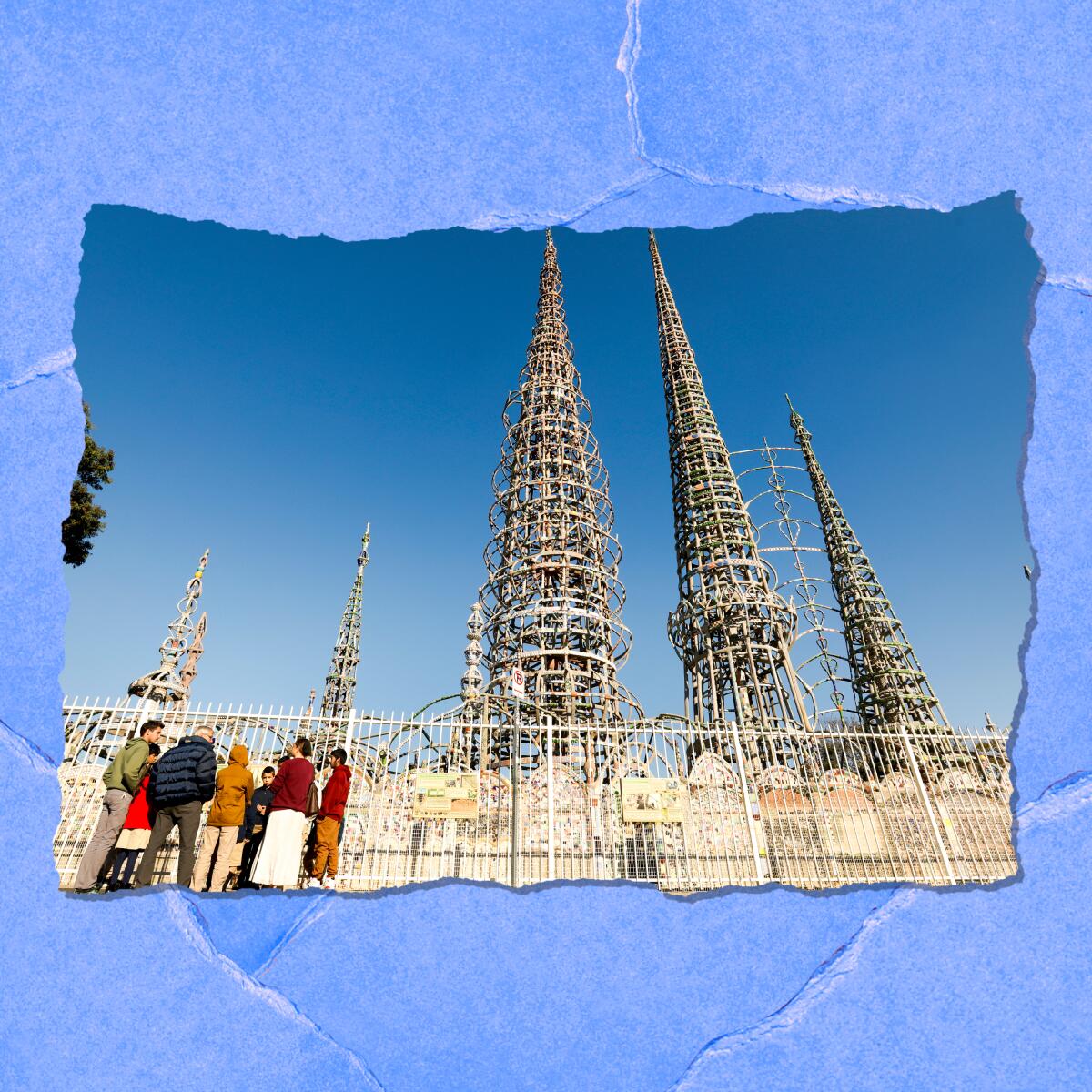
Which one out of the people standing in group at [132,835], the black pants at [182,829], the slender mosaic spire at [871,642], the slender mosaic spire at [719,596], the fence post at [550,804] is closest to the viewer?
the people standing in group at [132,835]

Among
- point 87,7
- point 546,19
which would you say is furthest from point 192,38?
point 546,19

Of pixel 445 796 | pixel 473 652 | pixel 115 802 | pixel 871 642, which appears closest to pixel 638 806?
pixel 445 796

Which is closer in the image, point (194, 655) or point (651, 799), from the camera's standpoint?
point (651, 799)

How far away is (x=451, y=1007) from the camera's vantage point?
7.59ft

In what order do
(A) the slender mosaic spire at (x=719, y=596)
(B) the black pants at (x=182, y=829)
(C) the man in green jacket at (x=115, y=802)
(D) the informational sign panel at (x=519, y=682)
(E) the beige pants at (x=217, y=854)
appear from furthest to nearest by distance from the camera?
(A) the slender mosaic spire at (x=719, y=596)
(D) the informational sign panel at (x=519, y=682)
(E) the beige pants at (x=217, y=854)
(B) the black pants at (x=182, y=829)
(C) the man in green jacket at (x=115, y=802)

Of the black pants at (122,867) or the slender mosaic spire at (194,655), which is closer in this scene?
the black pants at (122,867)

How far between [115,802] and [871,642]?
3627cm

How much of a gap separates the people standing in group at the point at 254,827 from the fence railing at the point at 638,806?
35 cm

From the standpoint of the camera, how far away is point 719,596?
26.8 metres

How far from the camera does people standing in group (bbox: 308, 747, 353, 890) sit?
606 cm

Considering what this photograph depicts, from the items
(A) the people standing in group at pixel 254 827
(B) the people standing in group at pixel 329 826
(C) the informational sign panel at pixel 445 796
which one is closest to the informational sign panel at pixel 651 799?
(C) the informational sign panel at pixel 445 796

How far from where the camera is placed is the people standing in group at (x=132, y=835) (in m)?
4.35

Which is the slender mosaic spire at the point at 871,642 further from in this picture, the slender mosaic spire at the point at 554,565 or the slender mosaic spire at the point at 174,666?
the slender mosaic spire at the point at 174,666

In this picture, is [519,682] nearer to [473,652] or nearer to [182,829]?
[473,652]
